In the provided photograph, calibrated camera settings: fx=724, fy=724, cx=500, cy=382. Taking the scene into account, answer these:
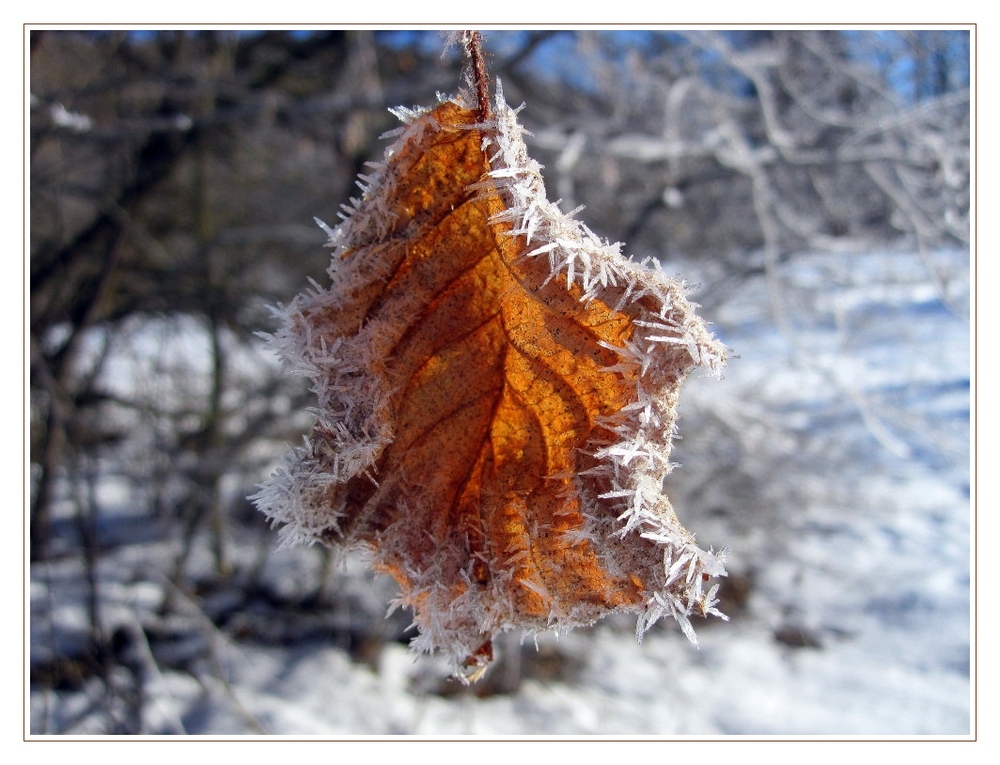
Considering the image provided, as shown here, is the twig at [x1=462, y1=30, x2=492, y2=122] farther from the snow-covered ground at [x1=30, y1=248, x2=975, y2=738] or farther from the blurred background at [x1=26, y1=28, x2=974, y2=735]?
the snow-covered ground at [x1=30, y1=248, x2=975, y2=738]

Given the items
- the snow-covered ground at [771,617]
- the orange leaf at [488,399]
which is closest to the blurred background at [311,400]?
the snow-covered ground at [771,617]

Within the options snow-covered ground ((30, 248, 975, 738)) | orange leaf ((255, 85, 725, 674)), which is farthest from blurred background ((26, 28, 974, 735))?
orange leaf ((255, 85, 725, 674))

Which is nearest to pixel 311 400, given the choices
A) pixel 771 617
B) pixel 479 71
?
pixel 771 617

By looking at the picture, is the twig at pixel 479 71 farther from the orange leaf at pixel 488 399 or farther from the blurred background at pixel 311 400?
the blurred background at pixel 311 400

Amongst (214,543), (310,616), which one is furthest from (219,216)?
(310,616)

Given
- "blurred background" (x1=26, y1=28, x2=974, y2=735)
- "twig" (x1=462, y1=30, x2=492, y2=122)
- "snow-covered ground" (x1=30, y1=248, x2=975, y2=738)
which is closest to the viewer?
"twig" (x1=462, y1=30, x2=492, y2=122)

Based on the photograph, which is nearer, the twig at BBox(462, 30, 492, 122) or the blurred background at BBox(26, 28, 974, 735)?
the twig at BBox(462, 30, 492, 122)
